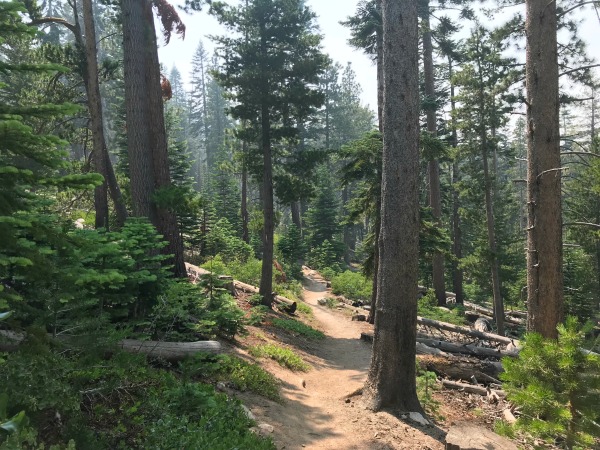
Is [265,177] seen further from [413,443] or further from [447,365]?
[413,443]

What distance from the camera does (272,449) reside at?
4660 mm

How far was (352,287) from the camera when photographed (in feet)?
80.8

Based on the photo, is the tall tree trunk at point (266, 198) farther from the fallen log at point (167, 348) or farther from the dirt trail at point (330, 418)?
the fallen log at point (167, 348)

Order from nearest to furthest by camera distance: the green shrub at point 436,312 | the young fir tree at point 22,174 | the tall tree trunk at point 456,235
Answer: the young fir tree at point 22,174 → the green shrub at point 436,312 → the tall tree trunk at point 456,235

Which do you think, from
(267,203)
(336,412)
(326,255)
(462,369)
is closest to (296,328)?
(267,203)

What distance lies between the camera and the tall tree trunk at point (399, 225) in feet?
20.9

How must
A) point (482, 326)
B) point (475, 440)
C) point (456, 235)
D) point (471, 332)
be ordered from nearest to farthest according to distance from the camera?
point (475, 440) < point (471, 332) < point (482, 326) < point (456, 235)

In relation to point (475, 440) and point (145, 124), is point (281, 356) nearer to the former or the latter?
point (475, 440)

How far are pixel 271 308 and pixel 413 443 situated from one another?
11016 millimetres

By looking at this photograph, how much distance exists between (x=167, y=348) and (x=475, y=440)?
469 cm

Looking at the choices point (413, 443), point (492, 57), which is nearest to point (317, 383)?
point (413, 443)

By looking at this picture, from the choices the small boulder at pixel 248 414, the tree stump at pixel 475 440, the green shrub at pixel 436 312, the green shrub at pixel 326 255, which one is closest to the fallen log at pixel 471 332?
the green shrub at pixel 436 312

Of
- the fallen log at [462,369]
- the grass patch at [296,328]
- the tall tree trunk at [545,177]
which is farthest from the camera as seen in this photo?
the grass patch at [296,328]

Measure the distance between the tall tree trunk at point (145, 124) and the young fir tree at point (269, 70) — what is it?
19.4 feet
